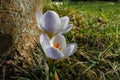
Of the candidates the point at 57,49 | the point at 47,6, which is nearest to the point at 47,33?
the point at 57,49

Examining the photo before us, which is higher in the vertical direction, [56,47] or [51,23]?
[51,23]

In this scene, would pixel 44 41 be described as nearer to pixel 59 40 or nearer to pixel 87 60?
pixel 59 40

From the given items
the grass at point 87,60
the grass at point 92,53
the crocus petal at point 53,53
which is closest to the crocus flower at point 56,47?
the crocus petal at point 53,53

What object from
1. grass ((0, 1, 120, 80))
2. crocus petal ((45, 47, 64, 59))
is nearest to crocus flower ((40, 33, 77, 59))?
crocus petal ((45, 47, 64, 59))

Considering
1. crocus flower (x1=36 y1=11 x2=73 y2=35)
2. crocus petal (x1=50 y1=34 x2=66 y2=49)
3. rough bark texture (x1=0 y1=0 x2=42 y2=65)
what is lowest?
rough bark texture (x1=0 y1=0 x2=42 y2=65)

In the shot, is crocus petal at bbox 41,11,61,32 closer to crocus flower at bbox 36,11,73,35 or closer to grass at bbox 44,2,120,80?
crocus flower at bbox 36,11,73,35

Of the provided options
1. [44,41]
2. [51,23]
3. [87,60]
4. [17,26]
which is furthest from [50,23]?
[87,60]

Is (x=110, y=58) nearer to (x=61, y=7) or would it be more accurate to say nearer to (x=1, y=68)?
(x=1, y=68)
